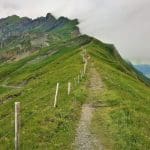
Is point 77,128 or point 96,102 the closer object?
point 77,128

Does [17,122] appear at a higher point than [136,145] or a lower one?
higher

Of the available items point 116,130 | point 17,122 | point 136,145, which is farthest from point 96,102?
point 17,122

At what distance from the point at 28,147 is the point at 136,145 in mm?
8139

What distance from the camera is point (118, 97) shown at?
169 feet

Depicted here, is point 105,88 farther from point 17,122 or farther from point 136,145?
point 17,122

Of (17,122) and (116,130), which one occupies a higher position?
(17,122)

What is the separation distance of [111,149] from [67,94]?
80.0 feet

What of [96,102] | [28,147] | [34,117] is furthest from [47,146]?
[96,102]

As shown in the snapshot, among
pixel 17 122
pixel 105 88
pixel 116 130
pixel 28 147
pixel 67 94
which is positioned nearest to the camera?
pixel 17 122

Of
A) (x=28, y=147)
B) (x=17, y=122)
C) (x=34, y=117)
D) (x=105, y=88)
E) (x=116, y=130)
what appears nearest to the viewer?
(x=17, y=122)

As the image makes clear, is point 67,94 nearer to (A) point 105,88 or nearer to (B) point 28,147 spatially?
(A) point 105,88

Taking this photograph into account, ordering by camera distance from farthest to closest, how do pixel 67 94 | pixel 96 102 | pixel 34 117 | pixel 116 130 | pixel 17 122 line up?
pixel 67 94 → pixel 96 102 → pixel 34 117 → pixel 116 130 → pixel 17 122

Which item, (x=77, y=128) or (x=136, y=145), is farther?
(x=77, y=128)

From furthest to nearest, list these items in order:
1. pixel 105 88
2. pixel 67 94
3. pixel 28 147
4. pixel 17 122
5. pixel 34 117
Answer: pixel 105 88
pixel 67 94
pixel 34 117
pixel 28 147
pixel 17 122
